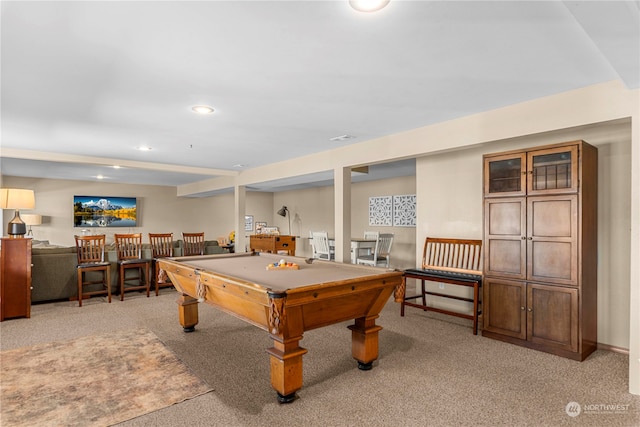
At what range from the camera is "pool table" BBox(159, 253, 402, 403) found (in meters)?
2.29

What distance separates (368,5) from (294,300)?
65.6 inches

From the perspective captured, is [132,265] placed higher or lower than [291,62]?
lower

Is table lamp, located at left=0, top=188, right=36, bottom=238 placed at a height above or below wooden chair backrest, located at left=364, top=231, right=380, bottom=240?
above

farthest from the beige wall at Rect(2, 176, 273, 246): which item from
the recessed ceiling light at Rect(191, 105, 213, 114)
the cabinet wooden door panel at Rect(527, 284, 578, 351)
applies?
the cabinet wooden door panel at Rect(527, 284, 578, 351)

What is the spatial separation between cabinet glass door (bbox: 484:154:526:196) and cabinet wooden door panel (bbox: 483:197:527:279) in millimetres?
87

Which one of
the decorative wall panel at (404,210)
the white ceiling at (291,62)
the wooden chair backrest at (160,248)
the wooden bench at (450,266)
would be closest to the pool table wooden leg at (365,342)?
the wooden bench at (450,266)

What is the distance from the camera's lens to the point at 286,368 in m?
2.34

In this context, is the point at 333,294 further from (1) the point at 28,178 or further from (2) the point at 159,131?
(1) the point at 28,178

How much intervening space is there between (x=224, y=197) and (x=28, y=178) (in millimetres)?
4667

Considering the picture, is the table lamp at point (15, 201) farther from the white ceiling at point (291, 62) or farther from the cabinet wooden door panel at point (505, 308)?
the cabinet wooden door panel at point (505, 308)

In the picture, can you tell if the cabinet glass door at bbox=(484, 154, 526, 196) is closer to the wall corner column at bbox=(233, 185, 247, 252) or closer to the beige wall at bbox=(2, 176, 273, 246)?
the wall corner column at bbox=(233, 185, 247, 252)

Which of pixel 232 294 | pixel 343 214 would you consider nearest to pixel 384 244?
pixel 343 214

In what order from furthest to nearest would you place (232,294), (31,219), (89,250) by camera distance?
(31,219)
(89,250)
(232,294)

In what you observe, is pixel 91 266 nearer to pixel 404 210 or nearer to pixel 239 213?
pixel 239 213
